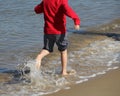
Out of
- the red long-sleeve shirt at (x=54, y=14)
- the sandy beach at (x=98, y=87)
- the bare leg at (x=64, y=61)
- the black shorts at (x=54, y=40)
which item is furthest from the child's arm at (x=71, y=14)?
the sandy beach at (x=98, y=87)

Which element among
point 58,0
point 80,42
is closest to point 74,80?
point 58,0

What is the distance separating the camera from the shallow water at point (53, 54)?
631cm

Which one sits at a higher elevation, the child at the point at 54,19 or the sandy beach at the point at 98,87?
the child at the point at 54,19

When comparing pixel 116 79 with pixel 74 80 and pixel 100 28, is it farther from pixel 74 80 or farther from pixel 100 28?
pixel 100 28

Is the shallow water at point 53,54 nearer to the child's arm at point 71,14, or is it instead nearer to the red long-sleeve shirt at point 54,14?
the red long-sleeve shirt at point 54,14

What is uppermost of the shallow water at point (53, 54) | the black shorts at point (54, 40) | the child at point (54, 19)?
the child at point (54, 19)

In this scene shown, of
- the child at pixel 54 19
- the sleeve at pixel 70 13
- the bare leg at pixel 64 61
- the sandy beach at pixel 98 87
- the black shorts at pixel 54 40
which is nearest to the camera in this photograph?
the sandy beach at pixel 98 87

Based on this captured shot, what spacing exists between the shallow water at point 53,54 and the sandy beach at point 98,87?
187 mm

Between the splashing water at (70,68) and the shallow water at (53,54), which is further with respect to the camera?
the shallow water at (53,54)

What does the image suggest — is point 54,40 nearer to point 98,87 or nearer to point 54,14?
point 54,14

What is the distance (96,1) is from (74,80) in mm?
7313

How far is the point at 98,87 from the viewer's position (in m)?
5.82

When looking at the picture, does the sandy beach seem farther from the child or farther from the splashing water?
the child

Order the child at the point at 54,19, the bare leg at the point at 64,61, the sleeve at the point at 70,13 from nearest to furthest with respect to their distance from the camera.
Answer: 1. the sleeve at the point at 70,13
2. the child at the point at 54,19
3. the bare leg at the point at 64,61
